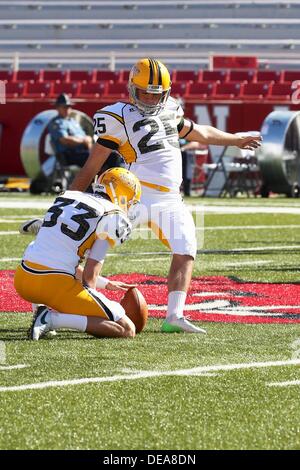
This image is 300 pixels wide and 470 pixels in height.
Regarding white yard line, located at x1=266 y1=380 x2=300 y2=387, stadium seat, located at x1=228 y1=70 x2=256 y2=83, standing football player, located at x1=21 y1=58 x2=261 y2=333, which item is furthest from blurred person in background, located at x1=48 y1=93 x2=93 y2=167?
white yard line, located at x1=266 y1=380 x2=300 y2=387

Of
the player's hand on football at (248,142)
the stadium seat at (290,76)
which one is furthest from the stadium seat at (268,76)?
the player's hand on football at (248,142)

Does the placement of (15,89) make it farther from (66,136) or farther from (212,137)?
(212,137)

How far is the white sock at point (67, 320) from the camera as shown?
20.2 feet

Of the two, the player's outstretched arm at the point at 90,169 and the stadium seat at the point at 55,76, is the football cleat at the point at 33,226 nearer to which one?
the player's outstretched arm at the point at 90,169

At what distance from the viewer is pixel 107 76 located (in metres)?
26.3

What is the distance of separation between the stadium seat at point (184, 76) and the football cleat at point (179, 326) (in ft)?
61.8

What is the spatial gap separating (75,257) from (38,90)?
62.3 feet

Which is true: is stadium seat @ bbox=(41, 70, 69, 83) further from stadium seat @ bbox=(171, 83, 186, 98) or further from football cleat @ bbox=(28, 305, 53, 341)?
football cleat @ bbox=(28, 305, 53, 341)

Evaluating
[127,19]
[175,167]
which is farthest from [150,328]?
[127,19]

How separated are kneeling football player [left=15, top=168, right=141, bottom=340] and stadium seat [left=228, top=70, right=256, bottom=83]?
19.2 metres

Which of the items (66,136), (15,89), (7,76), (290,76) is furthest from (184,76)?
(66,136)
